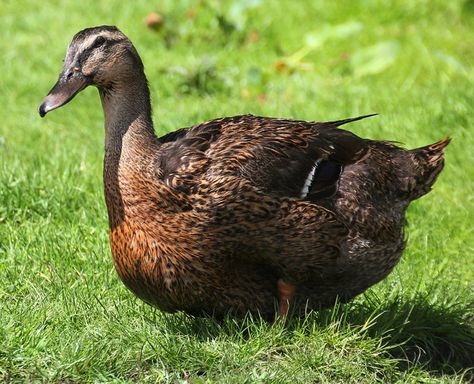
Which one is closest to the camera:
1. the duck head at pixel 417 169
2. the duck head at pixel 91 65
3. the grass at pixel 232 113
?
the grass at pixel 232 113

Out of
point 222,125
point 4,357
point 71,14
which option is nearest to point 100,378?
point 4,357

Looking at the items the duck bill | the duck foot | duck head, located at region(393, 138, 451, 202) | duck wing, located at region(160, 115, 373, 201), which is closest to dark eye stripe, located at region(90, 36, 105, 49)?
the duck bill

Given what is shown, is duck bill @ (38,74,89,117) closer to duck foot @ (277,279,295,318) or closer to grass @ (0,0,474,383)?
grass @ (0,0,474,383)

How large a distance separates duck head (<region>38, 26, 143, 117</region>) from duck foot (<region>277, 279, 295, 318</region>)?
123cm

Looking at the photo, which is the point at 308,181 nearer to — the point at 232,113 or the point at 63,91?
the point at 63,91

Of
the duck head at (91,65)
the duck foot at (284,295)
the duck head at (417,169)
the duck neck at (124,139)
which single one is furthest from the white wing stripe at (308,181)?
the duck head at (91,65)

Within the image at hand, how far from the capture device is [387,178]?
4.98m

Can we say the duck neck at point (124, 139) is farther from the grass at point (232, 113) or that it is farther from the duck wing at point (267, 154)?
the grass at point (232, 113)

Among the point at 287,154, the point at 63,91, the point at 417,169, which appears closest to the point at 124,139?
the point at 63,91

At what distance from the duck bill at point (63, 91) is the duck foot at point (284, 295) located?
130 cm

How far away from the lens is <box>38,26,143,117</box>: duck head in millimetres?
4496

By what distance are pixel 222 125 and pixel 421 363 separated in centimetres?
151

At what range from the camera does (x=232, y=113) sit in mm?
7582

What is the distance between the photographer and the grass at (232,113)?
4387 mm
